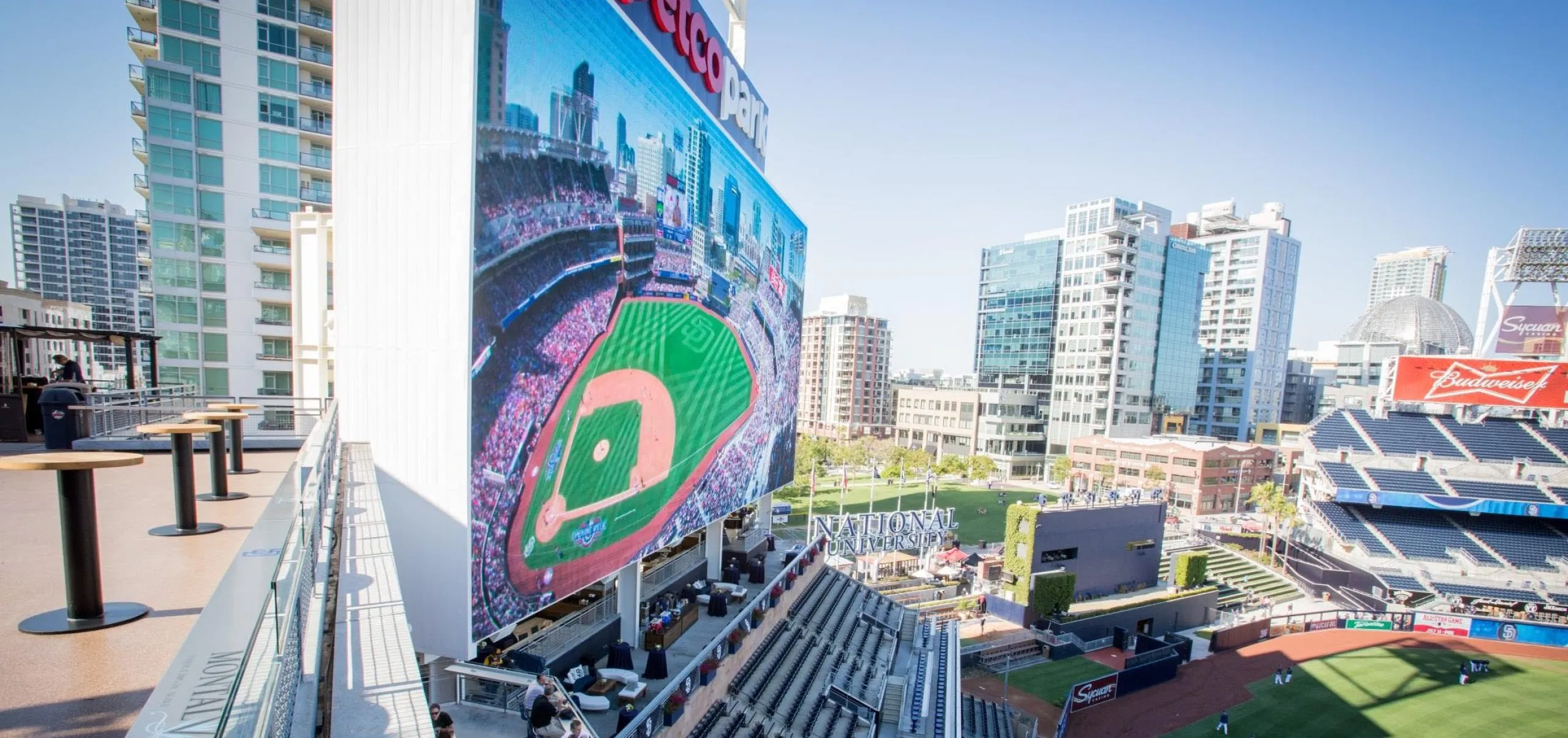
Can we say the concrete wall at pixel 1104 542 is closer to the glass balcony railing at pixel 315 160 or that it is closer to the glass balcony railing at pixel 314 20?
the glass balcony railing at pixel 315 160

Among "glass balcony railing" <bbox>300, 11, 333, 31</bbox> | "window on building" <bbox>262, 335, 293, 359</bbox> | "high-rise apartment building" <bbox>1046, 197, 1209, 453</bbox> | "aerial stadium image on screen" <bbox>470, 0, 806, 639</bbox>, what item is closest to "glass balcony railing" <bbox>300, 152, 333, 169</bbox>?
"glass balcony railing" <bbox>300, 11, 333, 31</bbox>

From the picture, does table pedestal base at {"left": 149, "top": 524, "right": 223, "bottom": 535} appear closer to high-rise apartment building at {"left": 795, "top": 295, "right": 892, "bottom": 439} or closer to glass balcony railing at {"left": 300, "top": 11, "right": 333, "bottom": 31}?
glass balcony railing at {"left": 300, "top": 11, "right": 333, "bottom": 31}

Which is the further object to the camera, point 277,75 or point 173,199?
point 277,75

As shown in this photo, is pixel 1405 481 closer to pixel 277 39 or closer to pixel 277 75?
pixel 277 75

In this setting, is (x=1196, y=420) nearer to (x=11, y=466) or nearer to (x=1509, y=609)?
(x=1509, y=609)

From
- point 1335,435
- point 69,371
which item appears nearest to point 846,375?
point 1335,435

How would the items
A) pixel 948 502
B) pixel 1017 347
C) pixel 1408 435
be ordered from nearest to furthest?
1. pixel 1408 435
2. pixel 948 502
3. pixel 1017 347

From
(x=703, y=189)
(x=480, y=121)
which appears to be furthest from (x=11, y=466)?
(x=703, y=189)
